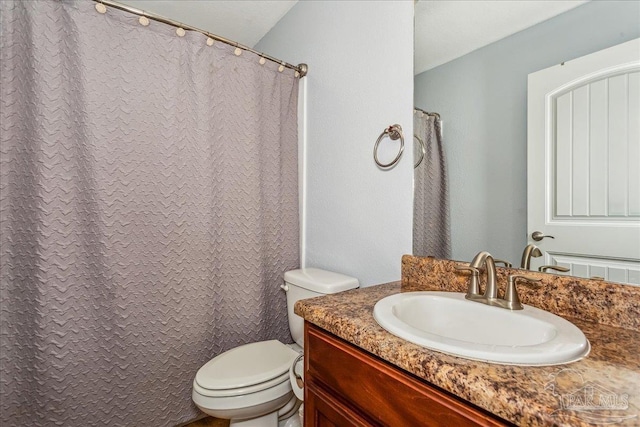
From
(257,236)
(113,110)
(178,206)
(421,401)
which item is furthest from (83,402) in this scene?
(421,401)

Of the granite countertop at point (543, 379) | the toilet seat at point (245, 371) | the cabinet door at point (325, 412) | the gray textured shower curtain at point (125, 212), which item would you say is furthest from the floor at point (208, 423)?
the granite countertop at point (543, 379)

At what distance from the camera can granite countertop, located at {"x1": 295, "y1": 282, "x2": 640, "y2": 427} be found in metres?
Result: 0.40

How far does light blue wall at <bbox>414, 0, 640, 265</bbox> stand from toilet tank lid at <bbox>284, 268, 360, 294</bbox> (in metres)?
0.50

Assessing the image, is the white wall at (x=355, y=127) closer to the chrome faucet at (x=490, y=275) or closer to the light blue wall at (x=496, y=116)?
the light blue wall at (x=496, y=116)

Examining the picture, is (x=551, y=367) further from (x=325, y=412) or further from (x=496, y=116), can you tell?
(x=496, y=116)

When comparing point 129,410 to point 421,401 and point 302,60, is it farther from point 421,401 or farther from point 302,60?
→ point 302,60

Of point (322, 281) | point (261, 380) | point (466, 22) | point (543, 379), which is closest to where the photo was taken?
point (543, 379)

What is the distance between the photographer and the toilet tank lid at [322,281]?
1308mm

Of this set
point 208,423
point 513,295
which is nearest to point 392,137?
point 513,295

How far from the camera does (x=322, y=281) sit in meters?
1.35

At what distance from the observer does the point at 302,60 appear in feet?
5.86

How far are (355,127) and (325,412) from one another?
1.14m

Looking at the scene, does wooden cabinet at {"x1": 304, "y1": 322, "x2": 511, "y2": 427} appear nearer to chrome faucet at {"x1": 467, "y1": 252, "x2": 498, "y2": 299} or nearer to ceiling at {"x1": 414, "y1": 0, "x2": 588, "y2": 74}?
chrome faucet at {"x1": 467, "y1": 252, "x2": 498, "y2": 299}

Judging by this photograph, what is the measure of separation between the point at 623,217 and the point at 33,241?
6.00ft
